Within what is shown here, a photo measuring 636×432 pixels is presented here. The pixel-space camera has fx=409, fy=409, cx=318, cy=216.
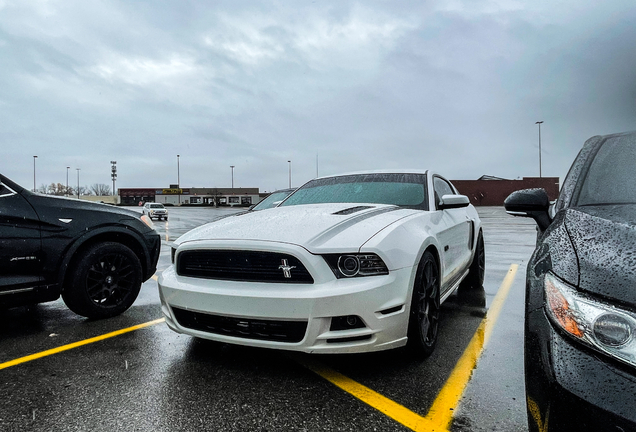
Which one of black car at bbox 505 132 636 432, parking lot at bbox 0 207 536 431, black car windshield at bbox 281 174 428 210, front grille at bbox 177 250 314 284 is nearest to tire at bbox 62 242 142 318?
parking lot at bbox 0 207 536 431

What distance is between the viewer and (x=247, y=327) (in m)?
2.49

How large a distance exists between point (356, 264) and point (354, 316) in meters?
0.30

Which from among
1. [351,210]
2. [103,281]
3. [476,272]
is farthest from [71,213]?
[476,272]

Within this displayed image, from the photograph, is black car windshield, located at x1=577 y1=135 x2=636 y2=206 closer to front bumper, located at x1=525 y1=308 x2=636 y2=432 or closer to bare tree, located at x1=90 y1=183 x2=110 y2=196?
front bumper, located at x1=525 y1=308 x2=636 y2=432

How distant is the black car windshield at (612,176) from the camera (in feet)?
6.86

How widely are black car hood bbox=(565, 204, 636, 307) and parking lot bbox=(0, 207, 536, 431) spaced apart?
3.50ft

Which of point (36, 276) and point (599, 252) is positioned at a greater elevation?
point (599, 252)

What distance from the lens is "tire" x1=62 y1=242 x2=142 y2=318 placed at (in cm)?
379

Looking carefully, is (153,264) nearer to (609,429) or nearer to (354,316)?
(354,316)

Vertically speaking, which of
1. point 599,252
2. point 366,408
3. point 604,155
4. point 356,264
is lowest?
point 366,408

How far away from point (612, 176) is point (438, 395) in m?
1.57

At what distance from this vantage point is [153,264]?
4508 millimetres

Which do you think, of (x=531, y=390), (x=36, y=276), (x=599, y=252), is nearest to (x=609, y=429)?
(x=531, y=390)

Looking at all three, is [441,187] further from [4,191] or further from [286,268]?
[4,191]
